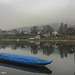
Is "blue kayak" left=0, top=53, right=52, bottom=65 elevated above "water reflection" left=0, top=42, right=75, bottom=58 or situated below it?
above

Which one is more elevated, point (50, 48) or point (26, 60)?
point (26, 60)

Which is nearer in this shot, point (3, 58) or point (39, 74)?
point (39, 74)

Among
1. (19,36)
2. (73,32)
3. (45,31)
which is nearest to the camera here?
(73,32)

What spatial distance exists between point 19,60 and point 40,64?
412cm

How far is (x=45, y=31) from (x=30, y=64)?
401 ft

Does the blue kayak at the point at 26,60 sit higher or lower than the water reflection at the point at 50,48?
higher

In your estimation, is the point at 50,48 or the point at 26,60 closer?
the point at 26,60

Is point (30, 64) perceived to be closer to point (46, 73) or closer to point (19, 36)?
point (46, 73)

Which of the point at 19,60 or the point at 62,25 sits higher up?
the point at 62,25

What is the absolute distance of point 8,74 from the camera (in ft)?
54.7

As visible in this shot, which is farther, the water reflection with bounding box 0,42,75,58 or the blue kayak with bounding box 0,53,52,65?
the water reflection with bounding box 0,42,75,58

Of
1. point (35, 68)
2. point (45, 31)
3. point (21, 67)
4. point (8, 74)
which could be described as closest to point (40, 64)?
point (35, 68)

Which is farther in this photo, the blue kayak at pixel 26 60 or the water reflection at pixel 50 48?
the water reflection at pixel 50 48

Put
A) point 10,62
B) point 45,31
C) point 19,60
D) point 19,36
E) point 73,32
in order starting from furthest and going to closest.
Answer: point 45,31 < point 19,36 < point 73,32 < point 10,62 < point 19,60
